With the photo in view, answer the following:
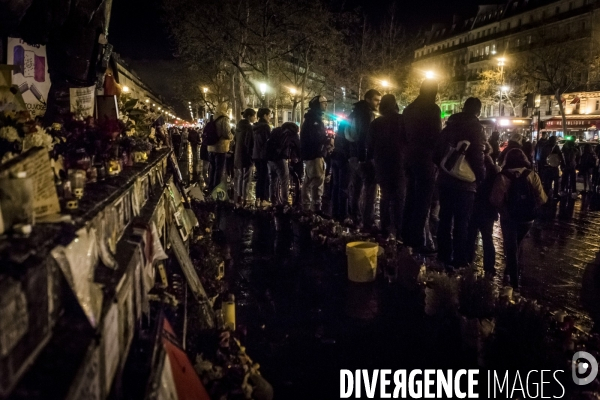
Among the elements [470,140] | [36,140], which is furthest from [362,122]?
[36,140]

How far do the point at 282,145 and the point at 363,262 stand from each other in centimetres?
514

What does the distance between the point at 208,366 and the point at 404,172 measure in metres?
5.18

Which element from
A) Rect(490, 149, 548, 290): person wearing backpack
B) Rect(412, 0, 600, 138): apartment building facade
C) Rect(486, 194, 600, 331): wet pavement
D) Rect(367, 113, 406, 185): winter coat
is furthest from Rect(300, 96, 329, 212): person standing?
Rect(412, 0, 600, 138): apartment building facade

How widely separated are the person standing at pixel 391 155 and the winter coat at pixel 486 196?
1527mm

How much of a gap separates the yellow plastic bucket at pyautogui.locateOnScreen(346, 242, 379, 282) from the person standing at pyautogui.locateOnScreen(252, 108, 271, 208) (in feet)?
17.6

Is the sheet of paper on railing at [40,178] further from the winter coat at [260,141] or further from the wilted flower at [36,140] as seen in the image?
the winter coat at [260,141]

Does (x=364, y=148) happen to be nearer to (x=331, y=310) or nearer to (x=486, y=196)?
(x=486, y=196)

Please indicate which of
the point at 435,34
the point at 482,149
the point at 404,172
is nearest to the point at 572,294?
the point at 482,149

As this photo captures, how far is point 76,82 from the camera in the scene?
571 centimetres

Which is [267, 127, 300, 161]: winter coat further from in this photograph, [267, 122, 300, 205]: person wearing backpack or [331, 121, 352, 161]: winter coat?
[331, 121, 352, 161]: winter coat

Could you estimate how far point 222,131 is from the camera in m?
13.3

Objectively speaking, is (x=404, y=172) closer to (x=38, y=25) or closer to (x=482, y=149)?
(x=482, y=149)

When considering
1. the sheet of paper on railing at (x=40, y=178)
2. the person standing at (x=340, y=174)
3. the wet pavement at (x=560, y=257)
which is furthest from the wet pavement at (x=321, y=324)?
the person standing at (x=340, y=174)

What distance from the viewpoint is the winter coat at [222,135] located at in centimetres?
1318
